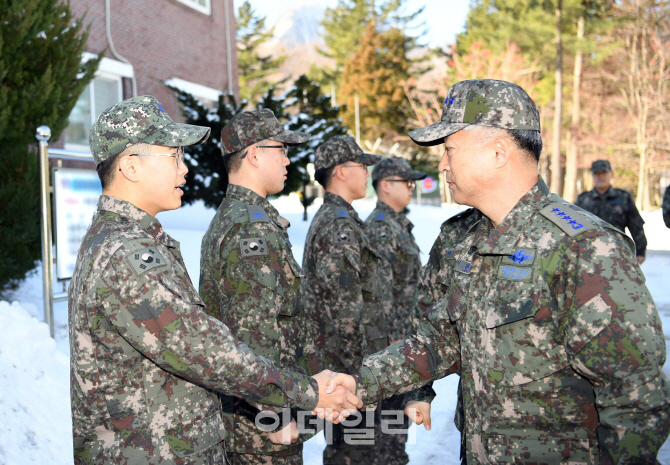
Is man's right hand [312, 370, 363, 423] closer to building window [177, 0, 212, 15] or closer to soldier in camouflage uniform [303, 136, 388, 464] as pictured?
soldier in camouflage uniform [303, 136, 388, 464]

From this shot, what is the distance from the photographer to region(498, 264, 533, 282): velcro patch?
1.92m

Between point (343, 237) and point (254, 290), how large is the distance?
1.27 m

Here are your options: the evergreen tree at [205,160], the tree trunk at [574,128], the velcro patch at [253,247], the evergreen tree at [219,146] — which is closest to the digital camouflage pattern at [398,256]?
the velcro patch at [253,247]

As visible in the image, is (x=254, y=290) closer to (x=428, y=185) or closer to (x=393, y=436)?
(x=393, y=436)

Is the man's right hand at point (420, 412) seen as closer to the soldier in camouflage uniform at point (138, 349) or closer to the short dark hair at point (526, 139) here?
the soldier in camouflage uniform at point (138, 349)

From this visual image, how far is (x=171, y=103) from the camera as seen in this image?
43.2 ft

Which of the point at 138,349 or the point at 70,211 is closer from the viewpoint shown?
the point at 138,349

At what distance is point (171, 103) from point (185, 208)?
2.72 metres

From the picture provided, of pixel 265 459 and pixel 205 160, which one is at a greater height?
pixel 205 160

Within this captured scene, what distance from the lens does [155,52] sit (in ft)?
41.4

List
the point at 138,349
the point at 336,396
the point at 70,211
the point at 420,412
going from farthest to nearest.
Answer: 1. the point at 70,211
2. the point at 420,412
3. the point at 336,396
4. the point at 138,349

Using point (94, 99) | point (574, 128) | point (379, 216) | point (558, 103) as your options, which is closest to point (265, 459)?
point (379, 216)

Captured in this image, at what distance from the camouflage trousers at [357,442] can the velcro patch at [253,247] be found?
1.61 meters

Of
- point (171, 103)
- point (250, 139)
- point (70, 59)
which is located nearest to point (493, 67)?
point (171, 103)
